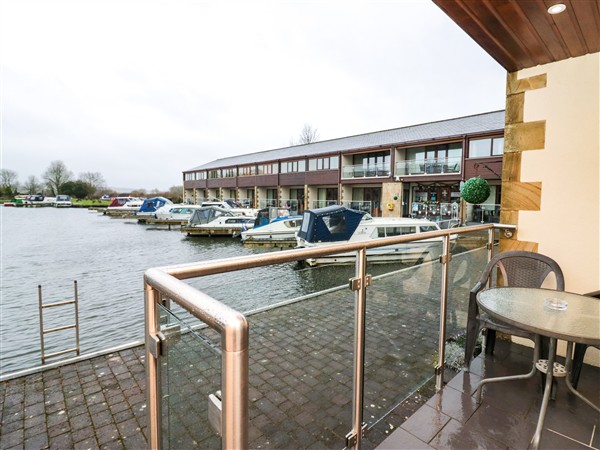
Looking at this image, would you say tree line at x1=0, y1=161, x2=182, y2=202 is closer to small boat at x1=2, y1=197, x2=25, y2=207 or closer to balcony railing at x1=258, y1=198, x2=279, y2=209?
small boat at x1=2, y1=197, x2=25, y2=207

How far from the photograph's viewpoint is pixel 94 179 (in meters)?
78.4

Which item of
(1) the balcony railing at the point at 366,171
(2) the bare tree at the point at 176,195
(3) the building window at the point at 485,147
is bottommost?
(2) the bare tree at the point at 176,195

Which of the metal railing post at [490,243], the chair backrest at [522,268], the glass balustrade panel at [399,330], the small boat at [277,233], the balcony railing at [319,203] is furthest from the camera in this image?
the balcony railing at [319,203]

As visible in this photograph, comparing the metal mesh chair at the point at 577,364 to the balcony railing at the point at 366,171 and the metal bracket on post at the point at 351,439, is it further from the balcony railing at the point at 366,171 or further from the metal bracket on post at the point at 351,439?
the balcony railing at the point at 366,171

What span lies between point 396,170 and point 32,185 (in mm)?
87436

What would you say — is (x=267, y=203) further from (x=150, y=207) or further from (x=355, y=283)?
(x=355, y=283)

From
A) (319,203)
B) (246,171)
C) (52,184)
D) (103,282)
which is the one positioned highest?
(246,171)

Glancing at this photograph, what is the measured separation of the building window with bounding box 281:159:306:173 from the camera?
30.5m

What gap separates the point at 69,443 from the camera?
237cm

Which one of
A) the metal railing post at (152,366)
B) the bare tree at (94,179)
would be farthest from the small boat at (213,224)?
the bare tree at (94,179)

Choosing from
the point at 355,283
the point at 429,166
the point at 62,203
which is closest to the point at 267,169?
the point at 429,166

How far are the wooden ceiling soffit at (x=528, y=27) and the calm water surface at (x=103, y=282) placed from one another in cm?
183

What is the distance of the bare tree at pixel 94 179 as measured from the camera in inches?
2963

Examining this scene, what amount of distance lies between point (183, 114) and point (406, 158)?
45.9 meters
